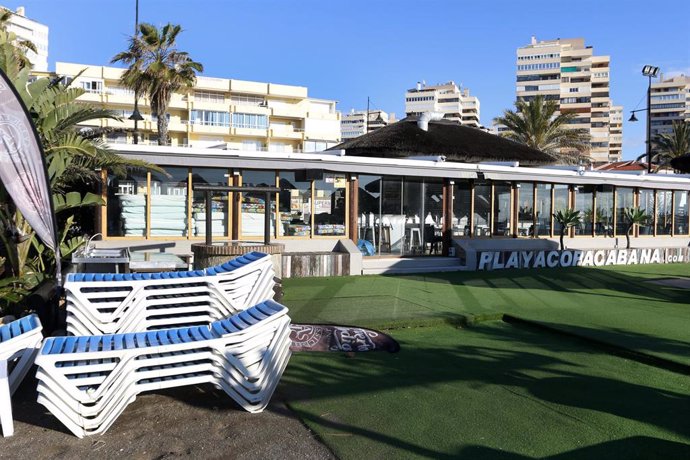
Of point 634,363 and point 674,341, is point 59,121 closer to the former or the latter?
point 634,363

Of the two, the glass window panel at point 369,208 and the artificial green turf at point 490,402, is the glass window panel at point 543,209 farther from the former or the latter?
the artificial green turf at point 490,402

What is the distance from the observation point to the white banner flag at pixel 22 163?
18.3 feet

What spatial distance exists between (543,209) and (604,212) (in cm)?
311

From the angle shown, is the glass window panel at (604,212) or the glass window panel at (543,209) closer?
the glass window panel at (543,209)

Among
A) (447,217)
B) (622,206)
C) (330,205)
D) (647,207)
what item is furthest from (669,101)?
(330,205)

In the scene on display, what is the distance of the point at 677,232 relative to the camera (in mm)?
22000

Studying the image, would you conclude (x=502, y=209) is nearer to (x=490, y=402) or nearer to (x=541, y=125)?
(x=490, y=402)

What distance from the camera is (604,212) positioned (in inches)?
779

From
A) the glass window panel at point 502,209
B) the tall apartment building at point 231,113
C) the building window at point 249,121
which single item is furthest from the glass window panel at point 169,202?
the building window at point 249,121

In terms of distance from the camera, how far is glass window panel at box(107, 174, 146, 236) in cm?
1280

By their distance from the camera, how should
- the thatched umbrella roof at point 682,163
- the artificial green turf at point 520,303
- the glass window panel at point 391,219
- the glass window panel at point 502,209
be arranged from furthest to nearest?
the glass window panel at point 502,209, the glass window panel at point 391,219, the thatched umbrella roof at point 682,163, the artificial green turf at point 520,303

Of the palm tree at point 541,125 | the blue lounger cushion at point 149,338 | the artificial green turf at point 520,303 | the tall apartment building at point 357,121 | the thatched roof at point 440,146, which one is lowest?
the artificial green turf at point 520,303

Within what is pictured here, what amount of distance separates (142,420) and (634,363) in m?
5.17

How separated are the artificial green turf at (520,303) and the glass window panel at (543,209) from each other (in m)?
3.85
